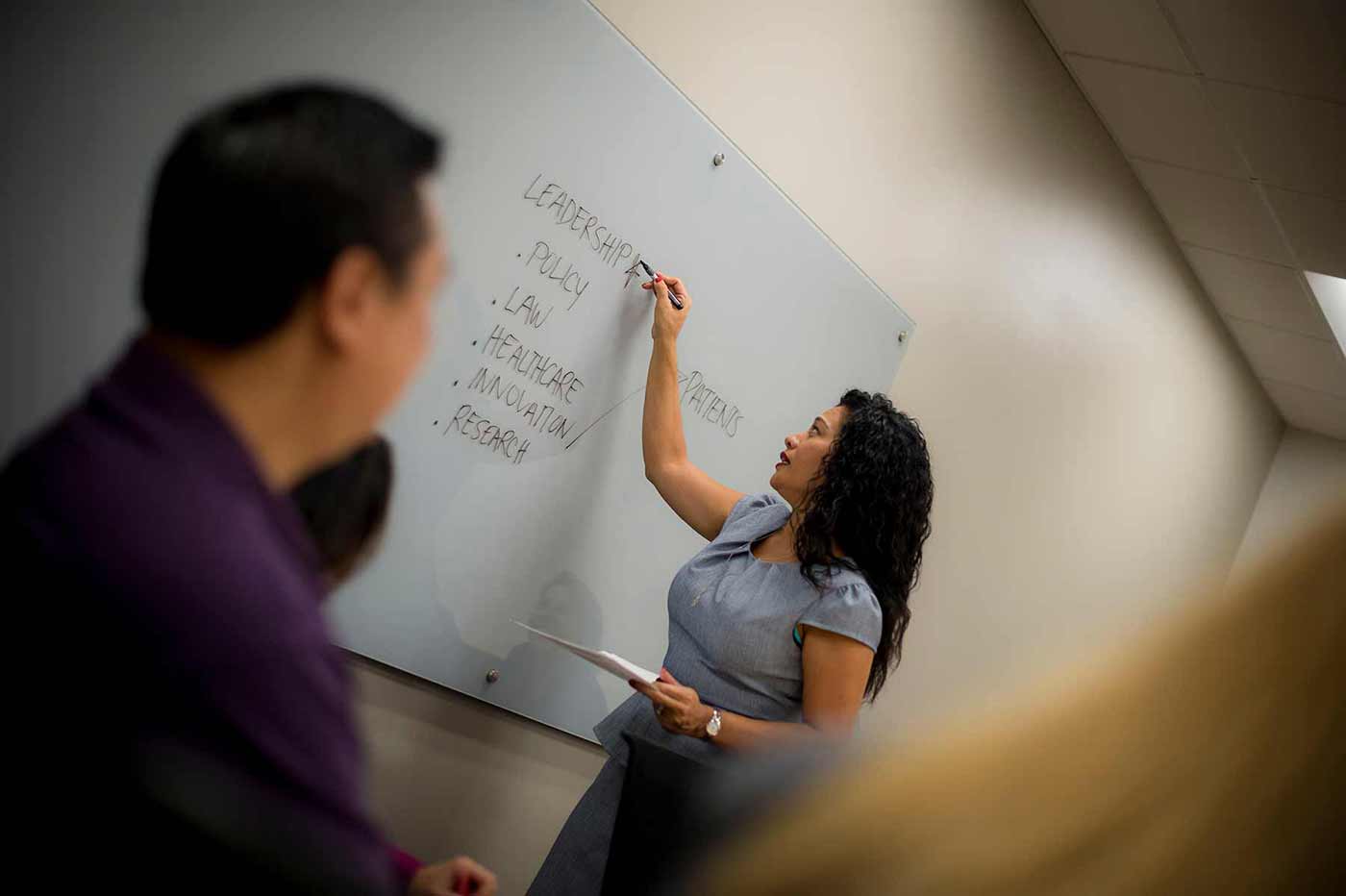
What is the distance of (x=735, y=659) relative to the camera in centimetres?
193

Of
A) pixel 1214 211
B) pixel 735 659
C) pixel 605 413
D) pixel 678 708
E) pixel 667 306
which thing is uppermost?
pixel 1214 211

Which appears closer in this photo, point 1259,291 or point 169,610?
point 169,610

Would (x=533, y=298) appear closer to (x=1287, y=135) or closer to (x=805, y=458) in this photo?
(x=805, y=458)

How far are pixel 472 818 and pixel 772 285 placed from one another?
132 cm

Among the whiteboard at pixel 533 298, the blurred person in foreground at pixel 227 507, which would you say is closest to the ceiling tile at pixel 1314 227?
the whiteboard at pixel 533 298

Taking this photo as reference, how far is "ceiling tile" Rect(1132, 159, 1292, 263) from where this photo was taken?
395 centimetres

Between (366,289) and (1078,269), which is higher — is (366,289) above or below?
below

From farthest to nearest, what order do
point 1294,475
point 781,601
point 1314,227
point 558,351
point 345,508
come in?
point 1294,475 < point 1314,227 < point 558,351 < point 781,601 < point 345,508

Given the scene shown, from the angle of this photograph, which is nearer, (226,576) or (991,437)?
(226,576)

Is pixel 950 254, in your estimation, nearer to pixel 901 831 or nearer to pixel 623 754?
pixel 623 754

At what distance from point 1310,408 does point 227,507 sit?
651 cm

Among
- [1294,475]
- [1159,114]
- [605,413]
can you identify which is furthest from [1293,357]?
[605,413]

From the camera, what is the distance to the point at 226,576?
514 mm

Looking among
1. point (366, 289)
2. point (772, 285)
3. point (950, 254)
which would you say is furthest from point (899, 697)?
point (366, 289)
